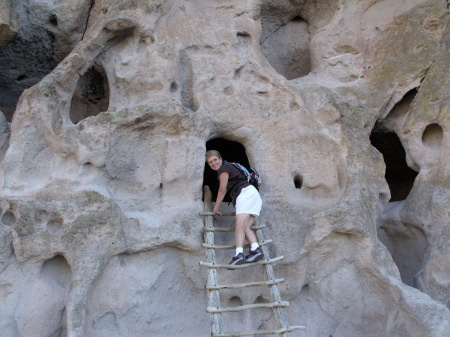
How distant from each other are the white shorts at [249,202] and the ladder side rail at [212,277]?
27cm

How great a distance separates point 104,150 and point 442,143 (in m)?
2.74

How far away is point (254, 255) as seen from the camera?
13.1 ft

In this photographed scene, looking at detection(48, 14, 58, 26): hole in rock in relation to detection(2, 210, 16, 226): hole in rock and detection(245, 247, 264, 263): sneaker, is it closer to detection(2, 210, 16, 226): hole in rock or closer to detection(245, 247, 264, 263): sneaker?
detection(2, 210, 16, 226): hole in rock

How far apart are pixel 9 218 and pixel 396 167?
14.4 ft

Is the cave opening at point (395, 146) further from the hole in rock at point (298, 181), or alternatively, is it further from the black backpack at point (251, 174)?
the black backpack at point (251, 174)

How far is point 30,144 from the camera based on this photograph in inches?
167

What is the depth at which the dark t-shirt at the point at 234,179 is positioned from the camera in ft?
14.1

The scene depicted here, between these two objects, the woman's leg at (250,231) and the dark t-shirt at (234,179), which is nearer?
the woman's leg at (250,231)

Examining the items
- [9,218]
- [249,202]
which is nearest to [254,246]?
[249,202]

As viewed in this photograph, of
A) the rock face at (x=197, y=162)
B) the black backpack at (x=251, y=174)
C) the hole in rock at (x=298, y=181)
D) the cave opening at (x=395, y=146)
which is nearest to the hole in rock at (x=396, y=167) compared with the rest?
the cave opening at (x=395, y=146)

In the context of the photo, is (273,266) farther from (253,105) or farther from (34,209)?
(34,209)

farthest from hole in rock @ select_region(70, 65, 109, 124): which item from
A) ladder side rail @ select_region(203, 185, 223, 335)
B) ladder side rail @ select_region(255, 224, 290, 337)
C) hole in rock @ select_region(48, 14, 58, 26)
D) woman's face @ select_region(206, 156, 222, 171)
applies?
ladder side rail @ select_region(255, 224, 290, 337)

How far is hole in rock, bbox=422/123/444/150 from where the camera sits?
16.5 ft

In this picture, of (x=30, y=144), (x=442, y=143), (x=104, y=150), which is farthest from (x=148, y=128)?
(x=442, y=143)
